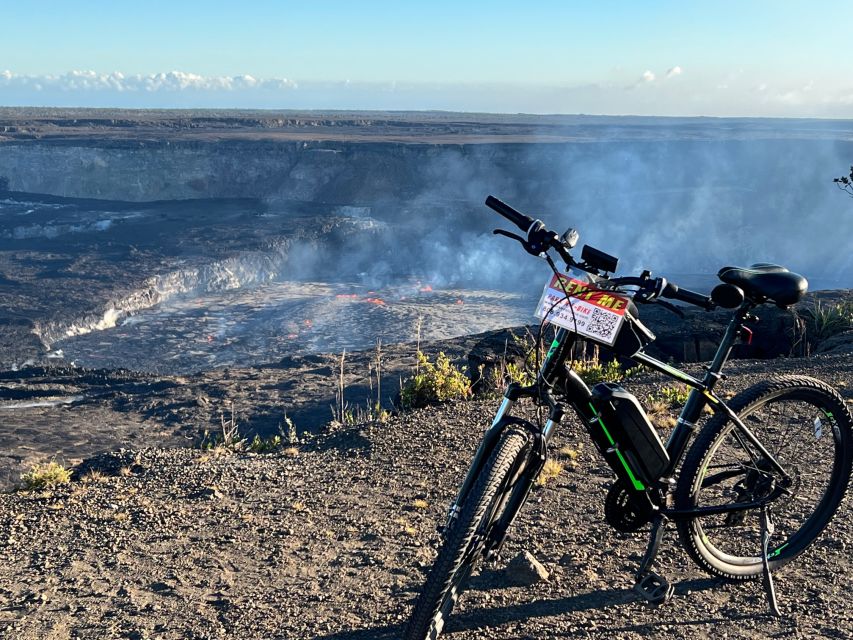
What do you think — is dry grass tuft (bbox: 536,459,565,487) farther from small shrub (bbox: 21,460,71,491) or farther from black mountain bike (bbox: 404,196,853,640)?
small shrub (bbox: 21,460,71,491)

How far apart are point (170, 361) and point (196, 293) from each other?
931cm

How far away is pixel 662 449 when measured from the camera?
3.22 m

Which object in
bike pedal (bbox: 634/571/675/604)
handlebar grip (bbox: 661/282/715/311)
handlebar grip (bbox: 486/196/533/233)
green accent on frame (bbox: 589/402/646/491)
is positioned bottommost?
bike pedal (bbox: 634/571/675/604)

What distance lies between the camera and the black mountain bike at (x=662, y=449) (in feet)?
9.29

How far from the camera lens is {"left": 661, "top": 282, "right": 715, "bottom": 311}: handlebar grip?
2.88 meters

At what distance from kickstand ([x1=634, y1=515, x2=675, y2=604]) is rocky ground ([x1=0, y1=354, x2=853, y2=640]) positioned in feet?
0.20

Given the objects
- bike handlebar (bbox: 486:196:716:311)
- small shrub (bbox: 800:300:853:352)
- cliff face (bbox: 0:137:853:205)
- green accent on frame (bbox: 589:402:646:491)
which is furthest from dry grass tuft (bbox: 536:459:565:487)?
cliff face (bbox: 0:137:853:205)

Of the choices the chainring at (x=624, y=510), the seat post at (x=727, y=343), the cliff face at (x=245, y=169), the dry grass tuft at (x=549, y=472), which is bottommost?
the cliff face at (x=245, y=169)

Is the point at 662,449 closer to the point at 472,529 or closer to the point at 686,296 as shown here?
the point at 686,296

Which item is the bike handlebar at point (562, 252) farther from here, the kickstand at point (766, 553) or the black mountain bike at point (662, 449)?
the kickstand at point (766, 553)

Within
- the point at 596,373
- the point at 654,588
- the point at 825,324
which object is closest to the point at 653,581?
the point at 654,588

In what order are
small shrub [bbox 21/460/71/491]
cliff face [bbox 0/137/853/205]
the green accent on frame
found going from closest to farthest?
the green accent on frame
small shrub [bbox 21/460/71/491]
cliff face [bbox 0/137/853/205]

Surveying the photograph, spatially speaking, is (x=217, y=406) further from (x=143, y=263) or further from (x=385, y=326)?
(x=143, y=263)

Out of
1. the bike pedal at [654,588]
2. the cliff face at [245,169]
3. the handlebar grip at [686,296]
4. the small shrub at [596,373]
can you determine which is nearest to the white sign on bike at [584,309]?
the handlebar grip at [686,296]
